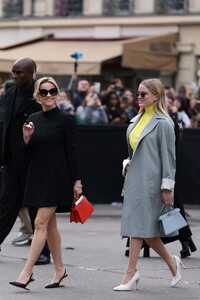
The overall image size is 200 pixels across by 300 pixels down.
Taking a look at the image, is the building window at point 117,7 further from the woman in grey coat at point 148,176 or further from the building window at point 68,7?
the woman in grey coat at point 148,176

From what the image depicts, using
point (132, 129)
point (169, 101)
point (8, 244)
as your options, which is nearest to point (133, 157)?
point (132, 129)

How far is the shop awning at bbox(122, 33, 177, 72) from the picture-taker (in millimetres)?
31453

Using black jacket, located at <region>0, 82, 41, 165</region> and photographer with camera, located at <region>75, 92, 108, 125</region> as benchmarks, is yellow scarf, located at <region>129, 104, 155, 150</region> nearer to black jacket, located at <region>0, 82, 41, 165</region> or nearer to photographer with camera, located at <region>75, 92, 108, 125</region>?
black jacket, located at <region>0, 82, 41, 165</region>

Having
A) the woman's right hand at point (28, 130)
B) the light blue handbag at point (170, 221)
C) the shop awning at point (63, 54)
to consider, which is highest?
the woman's right hand at point (28, 130)

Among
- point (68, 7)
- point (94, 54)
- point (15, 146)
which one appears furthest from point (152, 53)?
point (15, 146)

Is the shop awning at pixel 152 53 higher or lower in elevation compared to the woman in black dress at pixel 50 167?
lower

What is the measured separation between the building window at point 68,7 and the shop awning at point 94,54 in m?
2.01

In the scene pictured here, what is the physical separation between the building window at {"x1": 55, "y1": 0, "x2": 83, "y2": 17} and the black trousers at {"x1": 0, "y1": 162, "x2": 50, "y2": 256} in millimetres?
24857

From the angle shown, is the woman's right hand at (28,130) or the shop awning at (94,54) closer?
the woman's right hand at (28,130)

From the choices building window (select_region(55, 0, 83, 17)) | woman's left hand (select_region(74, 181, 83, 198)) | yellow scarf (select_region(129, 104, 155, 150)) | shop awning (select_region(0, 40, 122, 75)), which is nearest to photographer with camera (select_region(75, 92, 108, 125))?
shop awning (select_region(0, 40, 122, 75))

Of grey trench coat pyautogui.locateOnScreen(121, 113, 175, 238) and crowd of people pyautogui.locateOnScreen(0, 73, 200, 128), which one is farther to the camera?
crowd of people pyautogui.locateOnScreen(0, 73, 200, 128)

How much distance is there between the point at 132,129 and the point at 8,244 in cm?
367

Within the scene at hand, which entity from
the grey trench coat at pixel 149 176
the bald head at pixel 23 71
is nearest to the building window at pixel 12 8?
the bald head at pixel 23 71

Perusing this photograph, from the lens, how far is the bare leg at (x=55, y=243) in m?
10.3
